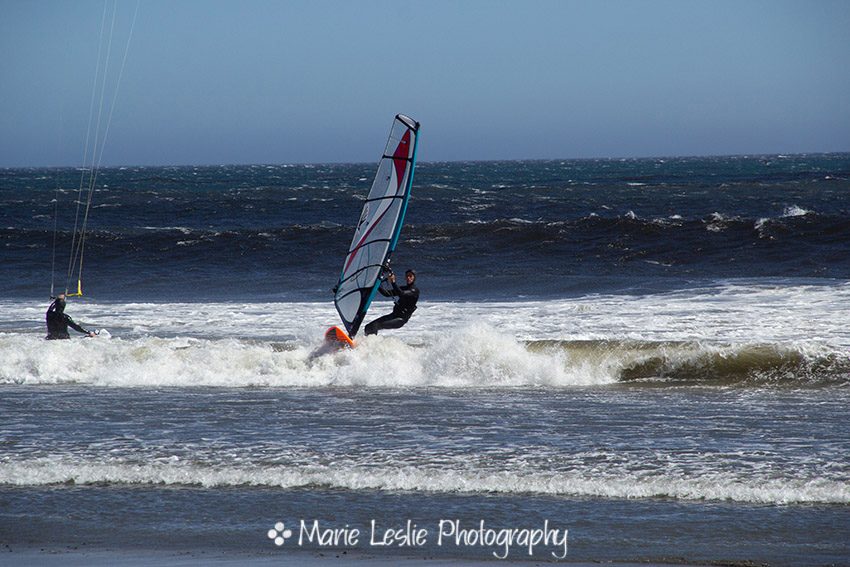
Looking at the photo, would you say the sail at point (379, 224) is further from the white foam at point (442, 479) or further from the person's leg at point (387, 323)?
the white foam at point (442, 479)

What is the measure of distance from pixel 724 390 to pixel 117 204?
3880 cm

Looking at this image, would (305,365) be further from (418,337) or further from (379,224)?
(418,337)

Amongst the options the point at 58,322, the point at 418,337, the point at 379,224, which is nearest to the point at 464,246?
the point at 418,337

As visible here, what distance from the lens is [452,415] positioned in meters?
8.46

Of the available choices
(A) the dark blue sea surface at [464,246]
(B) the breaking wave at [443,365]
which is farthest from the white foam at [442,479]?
(A) the dark blue sea surface at [464,246]

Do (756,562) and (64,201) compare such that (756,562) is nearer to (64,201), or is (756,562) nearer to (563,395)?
(563,395)

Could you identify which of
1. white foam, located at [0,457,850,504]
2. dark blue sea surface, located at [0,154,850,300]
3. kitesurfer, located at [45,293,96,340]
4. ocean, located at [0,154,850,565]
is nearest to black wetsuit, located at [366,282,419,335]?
ocean, located at [0,154,850,565]

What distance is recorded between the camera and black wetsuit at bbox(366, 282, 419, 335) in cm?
1078

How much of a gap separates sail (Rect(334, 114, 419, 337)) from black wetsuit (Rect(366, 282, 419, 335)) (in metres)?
0.24

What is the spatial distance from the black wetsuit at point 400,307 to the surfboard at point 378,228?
0.23 metres

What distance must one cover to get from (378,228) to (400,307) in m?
0.92

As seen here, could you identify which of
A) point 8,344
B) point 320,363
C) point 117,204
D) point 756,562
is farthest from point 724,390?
point 117,204

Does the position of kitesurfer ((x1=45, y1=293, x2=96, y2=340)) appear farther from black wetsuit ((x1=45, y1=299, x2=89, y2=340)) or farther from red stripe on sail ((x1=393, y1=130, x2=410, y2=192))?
red stripe on sail ((x1=393, y1=130, x2=410, y2=192))

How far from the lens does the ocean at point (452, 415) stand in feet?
17.9
